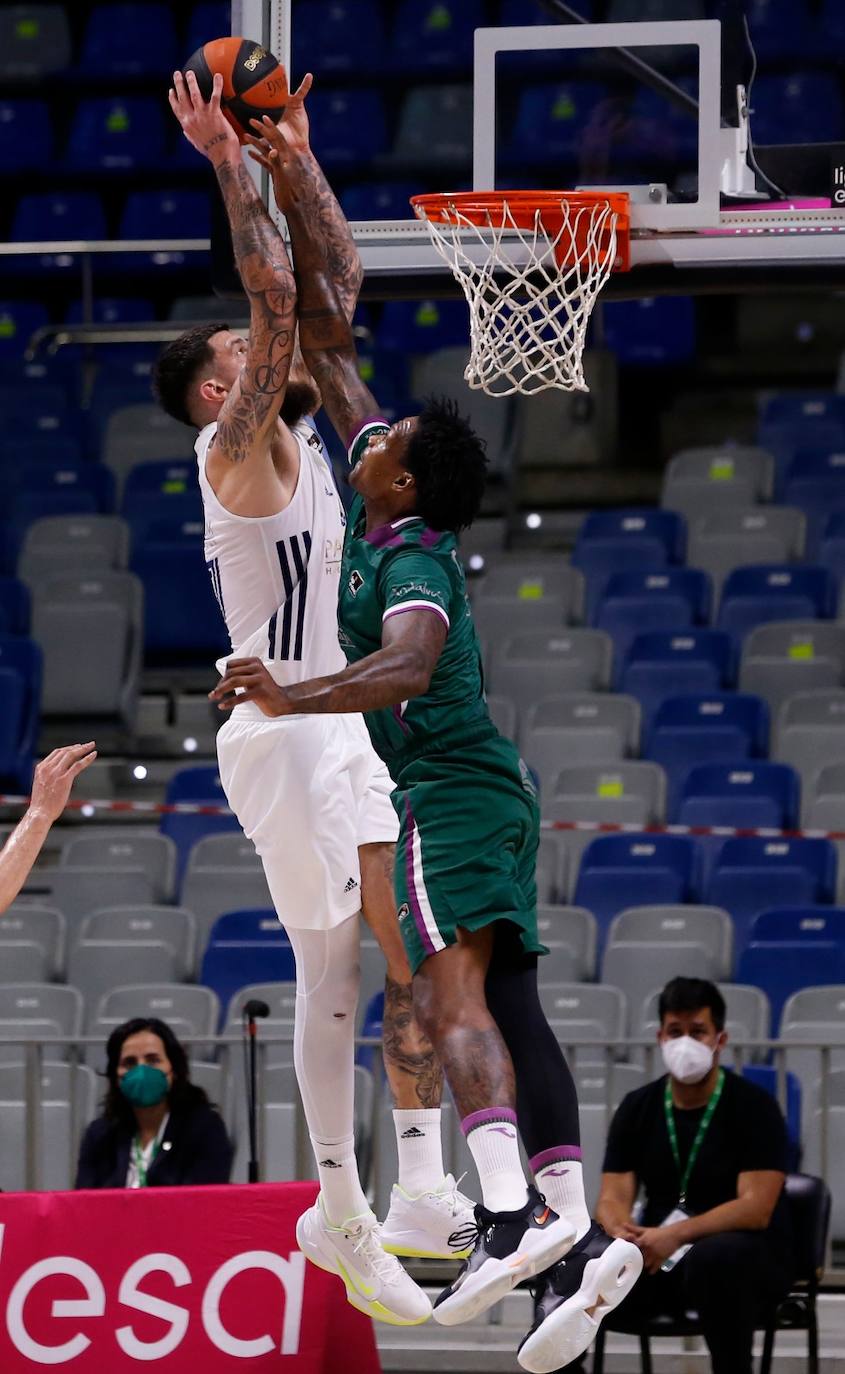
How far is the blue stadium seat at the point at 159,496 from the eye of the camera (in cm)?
1377

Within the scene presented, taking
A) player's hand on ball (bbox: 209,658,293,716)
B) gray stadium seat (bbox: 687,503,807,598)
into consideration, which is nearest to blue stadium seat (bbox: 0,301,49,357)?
gray stadium seat (bbox: 687,503,807,598)

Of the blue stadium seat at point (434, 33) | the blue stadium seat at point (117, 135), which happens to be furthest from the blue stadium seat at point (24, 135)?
the blue stadium seat at point (434, 33)

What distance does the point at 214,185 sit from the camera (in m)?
6.12

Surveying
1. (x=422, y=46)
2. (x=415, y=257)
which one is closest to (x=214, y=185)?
(x=415, y=257)

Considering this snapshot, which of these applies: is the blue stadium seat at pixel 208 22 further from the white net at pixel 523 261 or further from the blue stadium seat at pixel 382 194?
the white net at pixel 523 261

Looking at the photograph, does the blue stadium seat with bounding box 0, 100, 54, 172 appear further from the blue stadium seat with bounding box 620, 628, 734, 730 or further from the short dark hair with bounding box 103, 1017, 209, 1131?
the short dark hair with bounding box 103, 1017, 209, 1131

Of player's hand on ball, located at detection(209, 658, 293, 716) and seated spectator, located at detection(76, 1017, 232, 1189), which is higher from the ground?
player's hand on ball, located at detection(209, 658, 293, 716)

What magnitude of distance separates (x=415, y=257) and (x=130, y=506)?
770cm

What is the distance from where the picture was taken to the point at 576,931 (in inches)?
395

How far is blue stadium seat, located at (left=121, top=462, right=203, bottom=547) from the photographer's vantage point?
13.8 m

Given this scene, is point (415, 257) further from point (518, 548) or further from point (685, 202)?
point (518, 548)

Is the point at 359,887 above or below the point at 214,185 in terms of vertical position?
below

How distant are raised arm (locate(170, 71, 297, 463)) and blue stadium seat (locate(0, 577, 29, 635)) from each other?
7682mm

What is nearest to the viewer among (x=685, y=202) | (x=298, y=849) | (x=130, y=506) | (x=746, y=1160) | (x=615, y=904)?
(x=298, y=849)
